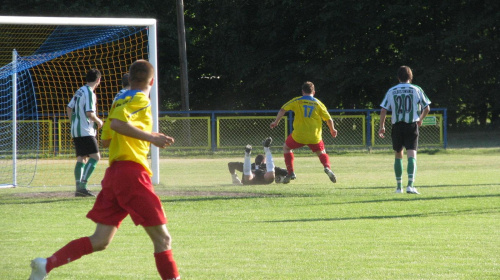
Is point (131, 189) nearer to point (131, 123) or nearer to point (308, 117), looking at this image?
point (131, 123)

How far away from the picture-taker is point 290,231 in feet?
27.5

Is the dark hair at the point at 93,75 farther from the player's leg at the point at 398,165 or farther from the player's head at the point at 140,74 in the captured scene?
the player's head at the point at 140,74

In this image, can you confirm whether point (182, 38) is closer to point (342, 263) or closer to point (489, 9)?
point (489, 9)

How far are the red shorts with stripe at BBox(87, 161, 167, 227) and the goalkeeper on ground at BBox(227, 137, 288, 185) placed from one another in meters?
8.83

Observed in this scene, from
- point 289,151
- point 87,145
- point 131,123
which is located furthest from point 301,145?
point 131,123

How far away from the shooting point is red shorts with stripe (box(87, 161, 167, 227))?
503 centimetres

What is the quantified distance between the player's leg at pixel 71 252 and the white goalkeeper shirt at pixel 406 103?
7.61 m

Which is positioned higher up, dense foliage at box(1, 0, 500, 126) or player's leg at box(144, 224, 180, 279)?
dense foliage at box(1, 0, 500, 126)

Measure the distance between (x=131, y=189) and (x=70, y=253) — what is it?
63cm

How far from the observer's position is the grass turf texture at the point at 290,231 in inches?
244

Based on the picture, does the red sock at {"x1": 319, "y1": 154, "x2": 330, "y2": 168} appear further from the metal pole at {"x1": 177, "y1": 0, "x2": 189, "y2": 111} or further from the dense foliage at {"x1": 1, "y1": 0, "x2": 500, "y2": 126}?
the dense foliage at {"x1": 1, "y1": 0, "x2": 500, "y2": 126}

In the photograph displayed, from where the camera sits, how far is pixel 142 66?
208 inches

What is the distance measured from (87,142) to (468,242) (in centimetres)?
654

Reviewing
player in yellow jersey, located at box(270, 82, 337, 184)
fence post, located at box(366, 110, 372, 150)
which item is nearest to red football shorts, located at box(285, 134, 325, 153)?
player in yellow jersey, located at box(270, 82, 337, 184)
